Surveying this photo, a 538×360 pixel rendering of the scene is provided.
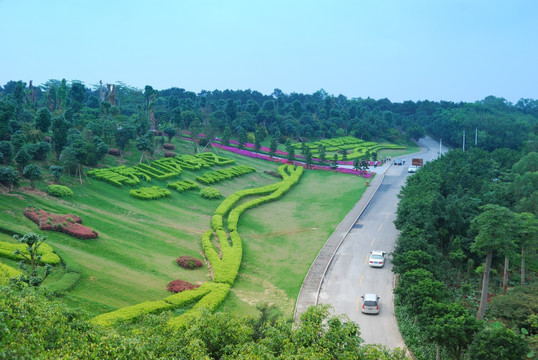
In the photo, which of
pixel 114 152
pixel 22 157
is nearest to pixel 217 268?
pixel 22 157

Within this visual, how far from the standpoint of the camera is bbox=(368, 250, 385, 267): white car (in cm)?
4188

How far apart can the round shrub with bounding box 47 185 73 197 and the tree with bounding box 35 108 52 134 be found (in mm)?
15877

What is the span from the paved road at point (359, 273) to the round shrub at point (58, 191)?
24.7m

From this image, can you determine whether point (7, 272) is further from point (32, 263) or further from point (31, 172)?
point (31, 172)

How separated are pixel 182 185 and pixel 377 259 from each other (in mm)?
27172

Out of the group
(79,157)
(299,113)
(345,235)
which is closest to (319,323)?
(345,235)

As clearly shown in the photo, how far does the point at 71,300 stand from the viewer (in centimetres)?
2900

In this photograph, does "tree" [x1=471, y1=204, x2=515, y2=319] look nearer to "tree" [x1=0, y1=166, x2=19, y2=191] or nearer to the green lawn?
the green lawn

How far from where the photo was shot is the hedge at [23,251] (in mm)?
31688

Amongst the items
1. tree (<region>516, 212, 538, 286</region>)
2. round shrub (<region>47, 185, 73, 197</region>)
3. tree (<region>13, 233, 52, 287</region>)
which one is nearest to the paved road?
tree (<region>516, 212, 538, 286</region>)

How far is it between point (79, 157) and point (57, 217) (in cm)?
1334

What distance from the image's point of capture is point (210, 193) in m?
58.4

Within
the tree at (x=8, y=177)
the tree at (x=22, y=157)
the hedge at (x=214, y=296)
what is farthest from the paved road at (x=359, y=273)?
the tree at (x=22, y=157)

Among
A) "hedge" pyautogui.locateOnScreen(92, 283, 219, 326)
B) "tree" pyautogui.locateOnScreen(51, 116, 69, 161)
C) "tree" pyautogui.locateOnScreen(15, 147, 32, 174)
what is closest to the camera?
"hedge" pyautogui.locateOnScreen(92, 283, 219, 326)
